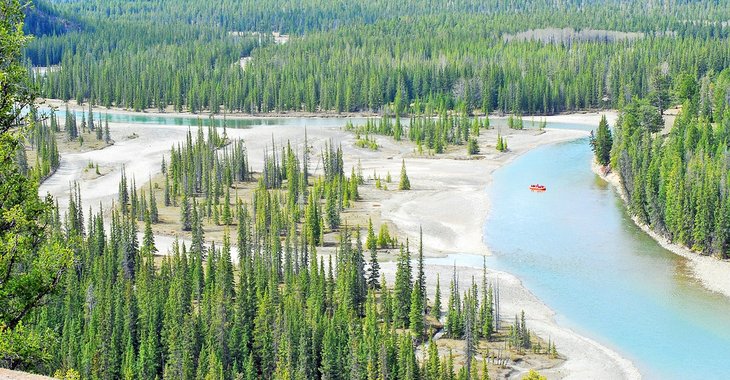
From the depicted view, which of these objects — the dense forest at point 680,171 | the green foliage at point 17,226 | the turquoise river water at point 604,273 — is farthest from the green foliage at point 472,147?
the green foliage at point 17,226

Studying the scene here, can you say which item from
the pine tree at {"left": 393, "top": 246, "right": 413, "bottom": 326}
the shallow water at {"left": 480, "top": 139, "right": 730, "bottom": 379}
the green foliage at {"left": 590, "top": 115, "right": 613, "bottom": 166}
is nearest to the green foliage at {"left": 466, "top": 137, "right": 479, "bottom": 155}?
the green foliage at {"left": 590, "top": 115, "right": 613, "bottom": 166}

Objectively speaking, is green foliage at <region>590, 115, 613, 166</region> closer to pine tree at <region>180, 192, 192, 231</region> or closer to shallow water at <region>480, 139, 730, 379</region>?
shallow water at <region>480, 139, 730, 379</region>

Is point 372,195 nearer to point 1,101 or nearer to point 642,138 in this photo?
point 642,138

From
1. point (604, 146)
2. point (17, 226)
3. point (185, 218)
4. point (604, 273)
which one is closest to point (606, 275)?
point (604, 273)

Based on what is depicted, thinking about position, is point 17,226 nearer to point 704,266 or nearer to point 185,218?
point 704,266

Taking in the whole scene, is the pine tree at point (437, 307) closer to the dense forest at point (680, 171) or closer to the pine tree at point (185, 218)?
the dense forest at point (680, 171)

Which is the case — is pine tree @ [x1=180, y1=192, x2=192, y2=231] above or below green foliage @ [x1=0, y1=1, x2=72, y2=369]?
below
